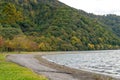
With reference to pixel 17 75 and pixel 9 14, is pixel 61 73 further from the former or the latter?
pixel 17 75

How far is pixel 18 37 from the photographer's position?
7436 inches

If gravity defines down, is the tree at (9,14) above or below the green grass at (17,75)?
above

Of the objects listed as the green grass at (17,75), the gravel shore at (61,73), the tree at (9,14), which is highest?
the tree at (9,14)

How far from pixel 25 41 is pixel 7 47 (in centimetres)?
1726

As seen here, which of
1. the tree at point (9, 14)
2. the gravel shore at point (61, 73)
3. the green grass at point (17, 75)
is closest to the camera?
the green grass at point (17, 75)

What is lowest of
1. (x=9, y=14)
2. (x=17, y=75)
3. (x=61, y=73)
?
(x=61, y=73)

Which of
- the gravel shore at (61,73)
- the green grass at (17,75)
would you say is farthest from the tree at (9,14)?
the green grass at (17,75)

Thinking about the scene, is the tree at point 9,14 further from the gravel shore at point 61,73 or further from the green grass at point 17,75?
the green grass at point 17,75

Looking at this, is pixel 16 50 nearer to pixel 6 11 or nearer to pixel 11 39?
pixel 11 39

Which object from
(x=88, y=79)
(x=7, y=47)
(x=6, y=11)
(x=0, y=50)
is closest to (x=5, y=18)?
(x=6, y=11)

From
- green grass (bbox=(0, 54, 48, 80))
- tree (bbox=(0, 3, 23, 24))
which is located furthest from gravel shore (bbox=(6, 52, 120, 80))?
tree (bbox=(0, 3, 23, 24))

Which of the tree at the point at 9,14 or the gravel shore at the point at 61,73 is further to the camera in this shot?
the tree at the point at 9,14

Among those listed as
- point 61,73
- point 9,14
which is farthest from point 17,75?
point 61,73

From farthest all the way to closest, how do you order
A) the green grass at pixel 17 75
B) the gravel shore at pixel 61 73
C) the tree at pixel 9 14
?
the tree at pixel 9 14 → the gravel shore at pixel 61 73 → the green grass at pixel 17 75
